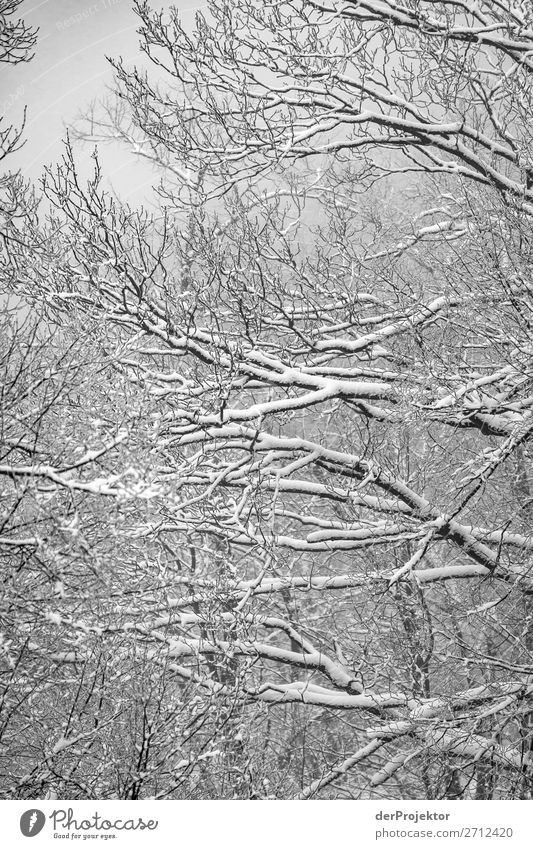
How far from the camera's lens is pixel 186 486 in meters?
6.25

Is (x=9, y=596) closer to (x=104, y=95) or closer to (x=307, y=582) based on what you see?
(x=307, y=582)

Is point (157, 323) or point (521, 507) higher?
point (157, 323)

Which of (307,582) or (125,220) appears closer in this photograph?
(125,220)

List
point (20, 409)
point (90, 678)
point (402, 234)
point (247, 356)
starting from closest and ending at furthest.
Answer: point (20, 409), point (90, 678), point (247, 356), point (402, 234)

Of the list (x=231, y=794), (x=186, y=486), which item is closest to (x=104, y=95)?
(x=186, y=486)

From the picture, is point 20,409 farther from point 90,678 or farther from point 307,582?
point 307,582

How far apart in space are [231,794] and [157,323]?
3608 millimetres

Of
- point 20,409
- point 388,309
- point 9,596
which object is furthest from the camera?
point 388,309

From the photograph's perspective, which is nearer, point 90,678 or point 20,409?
point 20,409

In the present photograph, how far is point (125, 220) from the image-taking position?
6.08 m

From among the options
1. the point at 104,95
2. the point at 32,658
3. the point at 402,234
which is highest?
the point at 104,95

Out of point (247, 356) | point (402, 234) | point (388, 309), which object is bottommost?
point (247, 356)

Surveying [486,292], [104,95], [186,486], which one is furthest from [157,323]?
[104,95]

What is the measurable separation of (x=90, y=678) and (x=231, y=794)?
1.77 metres
